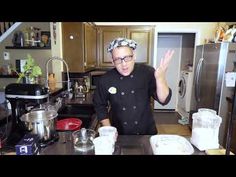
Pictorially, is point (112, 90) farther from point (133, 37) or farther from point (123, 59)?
point (133, 37)

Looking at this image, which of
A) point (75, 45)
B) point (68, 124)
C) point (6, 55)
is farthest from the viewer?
point (75, 45)

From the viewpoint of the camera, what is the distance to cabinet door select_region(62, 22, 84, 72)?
2547 mm

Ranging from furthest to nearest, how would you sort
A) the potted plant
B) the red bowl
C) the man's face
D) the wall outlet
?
the wall outlet < the red bowl < the potted plant < the man's face

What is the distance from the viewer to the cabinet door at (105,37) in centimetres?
353

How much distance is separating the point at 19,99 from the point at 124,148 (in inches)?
26.8

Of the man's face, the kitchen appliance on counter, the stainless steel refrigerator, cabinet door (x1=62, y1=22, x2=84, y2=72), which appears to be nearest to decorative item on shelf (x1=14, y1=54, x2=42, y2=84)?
the kitchen appliance on counter

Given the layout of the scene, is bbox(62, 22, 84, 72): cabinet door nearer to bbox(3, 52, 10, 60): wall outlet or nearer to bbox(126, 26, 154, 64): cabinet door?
bbox(3, 52, 10, 60): wall outlet

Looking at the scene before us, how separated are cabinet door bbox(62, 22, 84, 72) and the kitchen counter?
1705 millimetres

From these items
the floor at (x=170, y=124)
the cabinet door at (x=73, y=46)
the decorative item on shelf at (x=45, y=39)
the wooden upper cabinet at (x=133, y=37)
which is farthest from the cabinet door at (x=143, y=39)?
the decorative item on shelf at (x=45, y=39)

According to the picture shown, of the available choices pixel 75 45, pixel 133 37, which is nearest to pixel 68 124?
pixel 75 45

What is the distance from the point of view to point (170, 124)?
13.6ft

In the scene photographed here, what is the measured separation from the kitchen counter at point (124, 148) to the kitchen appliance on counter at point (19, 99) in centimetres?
22

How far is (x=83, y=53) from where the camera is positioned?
266cm
